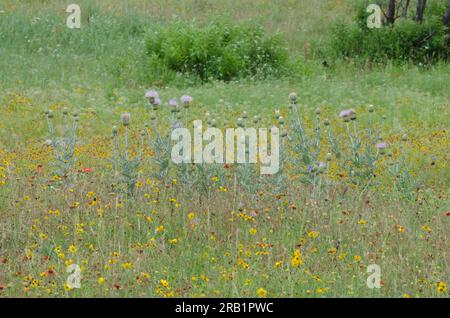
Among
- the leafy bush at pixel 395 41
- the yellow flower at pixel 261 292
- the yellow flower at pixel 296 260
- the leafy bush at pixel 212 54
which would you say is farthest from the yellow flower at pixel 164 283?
the leafy bush at pixel 395 41

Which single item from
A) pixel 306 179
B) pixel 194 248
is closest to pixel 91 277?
pixel 194 248

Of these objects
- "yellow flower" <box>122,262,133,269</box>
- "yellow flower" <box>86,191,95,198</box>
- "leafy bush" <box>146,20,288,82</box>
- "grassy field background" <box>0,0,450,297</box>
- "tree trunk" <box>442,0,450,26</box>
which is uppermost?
"tree trunk" <box>442,0,450,26</box>

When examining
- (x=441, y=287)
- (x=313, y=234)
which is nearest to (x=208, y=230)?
(x=313, y=234)

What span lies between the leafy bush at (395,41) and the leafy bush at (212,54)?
192cm

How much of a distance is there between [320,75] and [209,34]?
6.93ft

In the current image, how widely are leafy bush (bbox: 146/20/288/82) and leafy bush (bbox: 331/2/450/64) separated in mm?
1924

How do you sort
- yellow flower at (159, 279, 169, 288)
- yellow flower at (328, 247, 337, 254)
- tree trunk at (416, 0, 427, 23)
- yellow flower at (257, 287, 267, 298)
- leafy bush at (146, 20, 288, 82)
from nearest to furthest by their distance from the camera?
yellow flower at (257, 287, 267, 298) → yellow flower at (159, 279, 169, 288) → yellow flower at (328, 247, 337, 254) → leafy bush at (146, 20, 288, 82) → tree trunk at (416, 0, 427, 23)

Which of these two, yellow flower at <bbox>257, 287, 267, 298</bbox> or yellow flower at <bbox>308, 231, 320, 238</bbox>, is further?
yellow flower at <bbox>308, 231, 320, 238</bbox>

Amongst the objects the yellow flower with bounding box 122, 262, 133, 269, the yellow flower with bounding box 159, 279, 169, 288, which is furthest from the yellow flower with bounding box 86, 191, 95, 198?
the yellow flower with bounding box 159, 279, 169, 288

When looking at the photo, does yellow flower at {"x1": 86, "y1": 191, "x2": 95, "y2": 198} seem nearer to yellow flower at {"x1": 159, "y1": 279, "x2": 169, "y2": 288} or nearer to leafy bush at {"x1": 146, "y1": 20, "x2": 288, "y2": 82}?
yellow flower at {"x1": 159, "y1": 279, "x2": 169, "y2": 288}

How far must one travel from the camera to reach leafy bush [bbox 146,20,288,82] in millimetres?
13633

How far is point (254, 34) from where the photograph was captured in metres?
14.5
